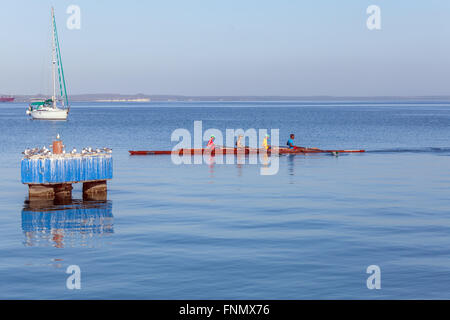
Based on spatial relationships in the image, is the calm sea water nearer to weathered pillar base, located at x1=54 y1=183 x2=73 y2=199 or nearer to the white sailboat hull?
weathered pillar base, located at x1=54 y1=183 x2=73 y2=199

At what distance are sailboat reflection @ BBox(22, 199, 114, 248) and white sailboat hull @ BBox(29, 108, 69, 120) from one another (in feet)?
385

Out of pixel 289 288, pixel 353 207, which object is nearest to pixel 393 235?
pixel 353 207

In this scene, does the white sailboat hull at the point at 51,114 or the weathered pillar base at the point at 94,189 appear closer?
the weathered pillar base at the point at 94,189

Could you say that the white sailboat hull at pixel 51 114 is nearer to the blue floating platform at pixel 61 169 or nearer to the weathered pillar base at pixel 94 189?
the weathered pillar base at pixel 94 189

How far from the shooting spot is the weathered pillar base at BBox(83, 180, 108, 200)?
34219mm

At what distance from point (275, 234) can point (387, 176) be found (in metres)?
22.3

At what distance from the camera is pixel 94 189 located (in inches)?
1358

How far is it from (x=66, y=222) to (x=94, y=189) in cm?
703

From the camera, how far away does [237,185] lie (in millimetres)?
39750

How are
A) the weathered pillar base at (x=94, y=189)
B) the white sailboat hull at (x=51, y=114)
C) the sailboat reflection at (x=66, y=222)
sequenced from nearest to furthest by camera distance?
the sailboat reflection at (x=66, y=222), the weathered pillar base at (x=94, y=189), the white sailboat hull at (x=51, y=114)

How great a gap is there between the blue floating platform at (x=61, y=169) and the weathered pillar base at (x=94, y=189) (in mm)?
770

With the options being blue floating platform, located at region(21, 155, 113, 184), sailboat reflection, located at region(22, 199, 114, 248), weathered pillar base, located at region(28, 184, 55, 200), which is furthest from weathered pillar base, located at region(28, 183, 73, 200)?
blue floating platform, located at region(21, 155, 113, 184)

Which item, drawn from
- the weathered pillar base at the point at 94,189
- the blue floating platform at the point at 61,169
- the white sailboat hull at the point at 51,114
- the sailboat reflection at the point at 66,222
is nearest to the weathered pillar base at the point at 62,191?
the sailboat reflection at the point at 66,222

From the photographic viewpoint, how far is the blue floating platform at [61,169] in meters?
31.8
